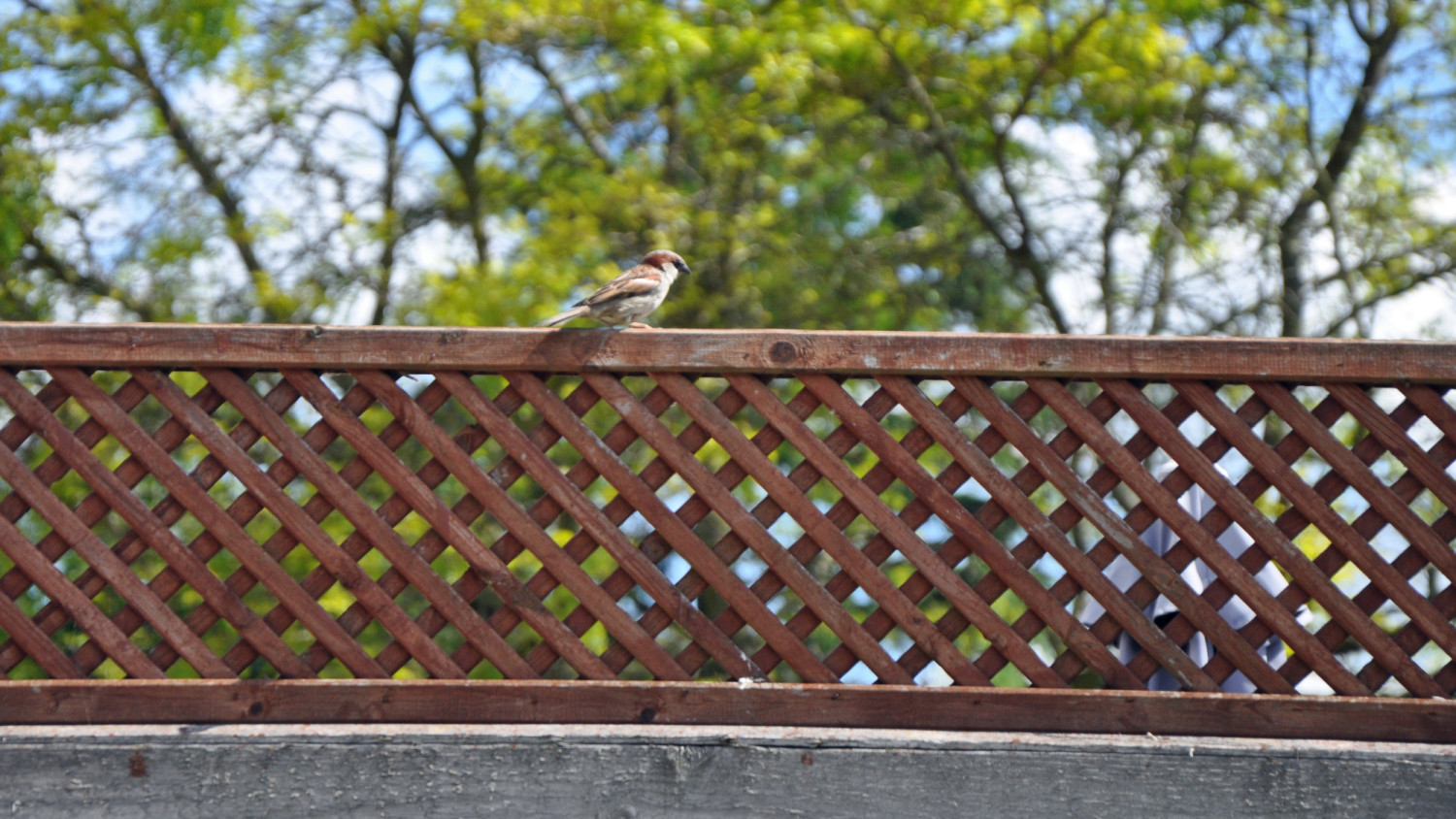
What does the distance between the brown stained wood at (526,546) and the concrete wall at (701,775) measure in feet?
Answer: 0.71

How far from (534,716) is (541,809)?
230mm

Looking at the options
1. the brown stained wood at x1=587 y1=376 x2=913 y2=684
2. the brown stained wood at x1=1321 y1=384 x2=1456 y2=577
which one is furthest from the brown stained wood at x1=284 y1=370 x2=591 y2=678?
the brown stained wood at x1=1321 y1=384 x2=1456 y2=577

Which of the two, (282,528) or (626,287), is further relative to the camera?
(626,287)

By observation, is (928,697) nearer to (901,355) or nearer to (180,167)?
(901,355)

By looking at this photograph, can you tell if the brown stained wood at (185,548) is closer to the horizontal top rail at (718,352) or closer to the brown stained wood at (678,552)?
the horizontal top rail at (718,352)

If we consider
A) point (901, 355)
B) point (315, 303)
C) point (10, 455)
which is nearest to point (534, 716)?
point (901, 355)

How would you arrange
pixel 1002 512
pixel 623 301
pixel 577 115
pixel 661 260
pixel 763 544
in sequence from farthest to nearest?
1. pixel 577 115
2. pixel 661 260
3. pixel 623 301
4. pixel 1002 512
5. pixel 763 544

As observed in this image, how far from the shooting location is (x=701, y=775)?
2854 millimetres

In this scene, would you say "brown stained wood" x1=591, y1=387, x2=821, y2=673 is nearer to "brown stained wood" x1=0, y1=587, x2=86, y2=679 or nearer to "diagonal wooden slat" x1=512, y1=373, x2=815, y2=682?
"diagonal wooden slat" x1=512, y1=373, x2=815, y2=682

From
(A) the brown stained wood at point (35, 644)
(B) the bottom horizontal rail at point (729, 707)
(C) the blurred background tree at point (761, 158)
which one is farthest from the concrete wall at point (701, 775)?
(C) the blurred background tree at point (761, 158)

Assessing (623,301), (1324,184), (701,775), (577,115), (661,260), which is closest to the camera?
(701,775)

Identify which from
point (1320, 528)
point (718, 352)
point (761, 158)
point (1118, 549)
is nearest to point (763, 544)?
point (718, 352)

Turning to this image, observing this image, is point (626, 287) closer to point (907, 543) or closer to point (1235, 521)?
point (907, 543)

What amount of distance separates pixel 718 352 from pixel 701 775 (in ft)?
3.48
